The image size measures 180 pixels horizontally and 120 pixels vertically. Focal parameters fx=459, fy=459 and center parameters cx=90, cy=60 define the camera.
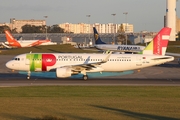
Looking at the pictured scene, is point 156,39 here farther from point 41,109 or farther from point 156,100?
point 41,109

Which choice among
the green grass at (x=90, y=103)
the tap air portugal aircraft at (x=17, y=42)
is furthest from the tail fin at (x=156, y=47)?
the tap air portugal aircraft at (x=17, y=42)

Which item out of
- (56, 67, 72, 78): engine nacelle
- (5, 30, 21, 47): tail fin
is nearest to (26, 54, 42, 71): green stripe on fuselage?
(56, 67, 72, 78): engine nacelle

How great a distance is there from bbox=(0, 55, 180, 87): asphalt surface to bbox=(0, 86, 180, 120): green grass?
454cm

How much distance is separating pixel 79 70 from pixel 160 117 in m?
23.9

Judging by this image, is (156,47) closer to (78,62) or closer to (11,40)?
(78,62)

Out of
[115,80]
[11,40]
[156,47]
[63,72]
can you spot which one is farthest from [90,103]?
[11,40]

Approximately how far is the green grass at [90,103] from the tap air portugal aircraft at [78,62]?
8.35 m

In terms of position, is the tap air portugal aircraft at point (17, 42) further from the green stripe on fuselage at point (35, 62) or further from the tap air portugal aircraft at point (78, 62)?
the green stripe on fuselage at point (35, 62)

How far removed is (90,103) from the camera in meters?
25.7

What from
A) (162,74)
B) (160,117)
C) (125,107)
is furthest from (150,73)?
(160,117)

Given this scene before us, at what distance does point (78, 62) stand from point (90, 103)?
19207mm

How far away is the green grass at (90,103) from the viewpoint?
2061 cm

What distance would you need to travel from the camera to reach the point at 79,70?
43.8m

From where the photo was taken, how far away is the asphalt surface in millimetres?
40188
